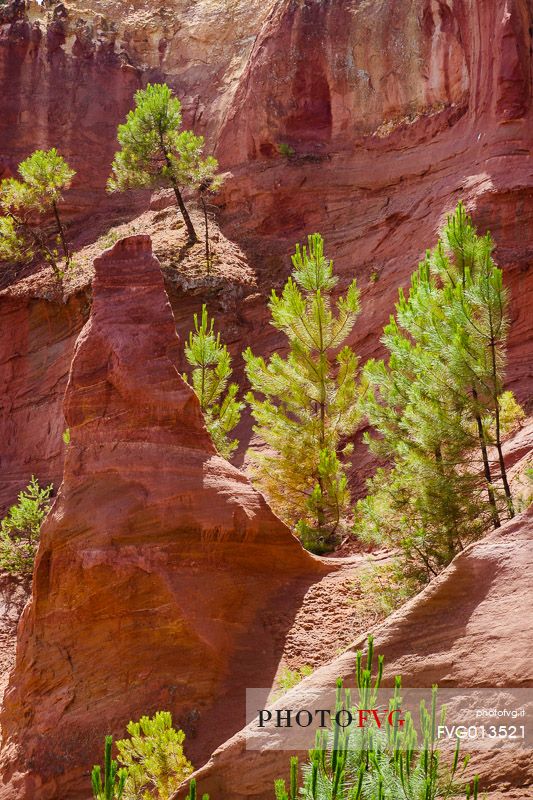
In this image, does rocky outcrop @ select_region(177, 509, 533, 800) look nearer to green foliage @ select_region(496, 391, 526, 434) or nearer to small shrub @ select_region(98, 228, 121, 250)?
green foliage @ select_region(496, 391, 526, 434)

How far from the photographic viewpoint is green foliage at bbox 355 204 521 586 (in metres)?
11.4

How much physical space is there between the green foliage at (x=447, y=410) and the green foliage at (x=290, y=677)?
72.2 inches

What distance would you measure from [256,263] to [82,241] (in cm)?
835

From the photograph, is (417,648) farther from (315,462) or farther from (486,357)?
(315,462)

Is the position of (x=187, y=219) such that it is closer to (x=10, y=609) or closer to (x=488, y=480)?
(x=10, y=609)

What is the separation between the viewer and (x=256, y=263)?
29312 millimetres

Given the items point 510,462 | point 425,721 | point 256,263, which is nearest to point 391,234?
point 256,263

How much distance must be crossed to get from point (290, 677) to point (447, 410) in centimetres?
402

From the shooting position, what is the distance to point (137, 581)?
1305cm

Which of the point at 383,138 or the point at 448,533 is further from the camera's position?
the point at 383,138

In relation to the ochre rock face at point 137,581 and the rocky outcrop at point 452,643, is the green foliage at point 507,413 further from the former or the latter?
the ochre rock face at point 137,581

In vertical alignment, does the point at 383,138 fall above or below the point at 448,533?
above

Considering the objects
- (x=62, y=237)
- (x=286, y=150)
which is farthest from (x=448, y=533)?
(x=62, y=237)

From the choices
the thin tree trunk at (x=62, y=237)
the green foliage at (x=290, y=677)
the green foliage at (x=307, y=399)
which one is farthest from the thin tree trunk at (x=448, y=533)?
the thin tree trunk at (x=62, y=237)
